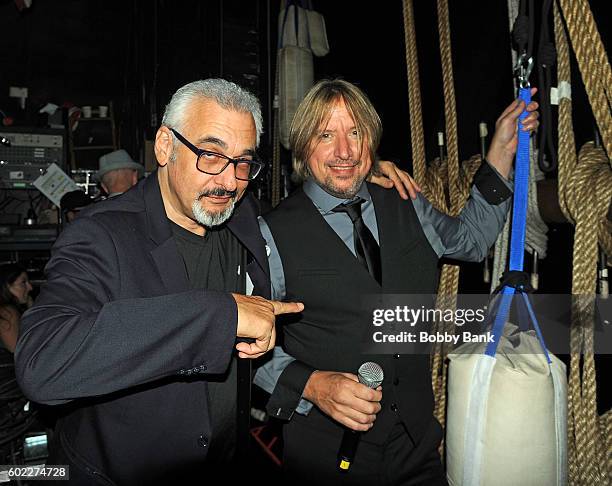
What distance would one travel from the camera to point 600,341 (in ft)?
4.91

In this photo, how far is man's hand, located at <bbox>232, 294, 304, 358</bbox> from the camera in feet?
3.29

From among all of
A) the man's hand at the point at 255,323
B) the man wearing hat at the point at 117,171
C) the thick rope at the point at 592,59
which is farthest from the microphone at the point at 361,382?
the man wearing hat at the point at 117,171

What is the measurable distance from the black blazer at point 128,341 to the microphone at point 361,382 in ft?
1.33

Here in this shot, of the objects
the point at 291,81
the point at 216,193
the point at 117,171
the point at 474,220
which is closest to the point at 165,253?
the point at 216,193

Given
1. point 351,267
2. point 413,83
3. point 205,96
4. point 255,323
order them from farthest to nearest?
point 413,83
point 351,267
point 205,96
point 255,323

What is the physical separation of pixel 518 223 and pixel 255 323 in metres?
0.79

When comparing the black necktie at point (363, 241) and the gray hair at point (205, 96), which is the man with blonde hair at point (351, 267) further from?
the gray hair at point (205, 96)

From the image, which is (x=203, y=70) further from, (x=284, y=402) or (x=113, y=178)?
(x=284, y=402)

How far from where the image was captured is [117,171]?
4062 millimetres

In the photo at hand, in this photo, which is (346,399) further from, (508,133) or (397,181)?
(508,133)

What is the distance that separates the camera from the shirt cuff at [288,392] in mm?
1526

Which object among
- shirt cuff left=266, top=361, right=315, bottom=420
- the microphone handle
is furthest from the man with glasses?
the microphone handle

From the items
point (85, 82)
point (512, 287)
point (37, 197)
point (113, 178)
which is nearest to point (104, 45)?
point (85, 82)

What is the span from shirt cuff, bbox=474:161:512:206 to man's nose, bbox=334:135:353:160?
48cm
